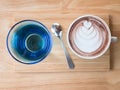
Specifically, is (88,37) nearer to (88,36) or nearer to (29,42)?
(88,36)

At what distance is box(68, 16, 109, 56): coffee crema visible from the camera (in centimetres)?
65

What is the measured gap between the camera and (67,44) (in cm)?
68

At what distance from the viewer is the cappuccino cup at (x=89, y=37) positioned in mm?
648

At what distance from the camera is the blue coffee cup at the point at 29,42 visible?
0.65 metres

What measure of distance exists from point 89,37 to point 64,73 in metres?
0.11

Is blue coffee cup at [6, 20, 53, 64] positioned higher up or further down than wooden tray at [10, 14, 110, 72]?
higher up

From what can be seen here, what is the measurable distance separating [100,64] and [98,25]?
9 centimetres

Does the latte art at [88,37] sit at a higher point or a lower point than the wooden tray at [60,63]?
higher

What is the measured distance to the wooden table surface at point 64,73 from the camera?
69 cm

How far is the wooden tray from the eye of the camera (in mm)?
680

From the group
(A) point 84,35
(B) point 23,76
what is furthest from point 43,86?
(A) point 84,35

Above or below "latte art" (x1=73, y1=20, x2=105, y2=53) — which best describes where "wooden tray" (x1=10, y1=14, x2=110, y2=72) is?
below

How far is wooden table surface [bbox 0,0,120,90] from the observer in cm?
69

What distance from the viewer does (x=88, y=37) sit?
65 cm
